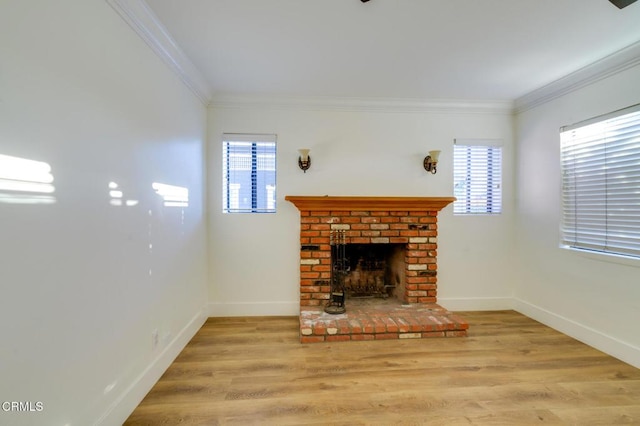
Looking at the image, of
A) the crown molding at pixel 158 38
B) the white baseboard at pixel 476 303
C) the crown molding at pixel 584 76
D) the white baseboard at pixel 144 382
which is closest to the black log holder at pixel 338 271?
the white baseboard at pixel 476 303

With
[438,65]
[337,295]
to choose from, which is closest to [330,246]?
[337,295]

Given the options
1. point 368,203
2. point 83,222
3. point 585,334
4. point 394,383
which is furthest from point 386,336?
point 83,222

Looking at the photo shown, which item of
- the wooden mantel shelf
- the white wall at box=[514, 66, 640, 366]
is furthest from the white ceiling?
the wooden mantel shelf

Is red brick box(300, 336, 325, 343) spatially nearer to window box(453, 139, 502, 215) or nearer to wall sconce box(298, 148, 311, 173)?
wall sconce box(298, 148, 311, 173)

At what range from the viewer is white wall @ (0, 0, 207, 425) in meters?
1.04

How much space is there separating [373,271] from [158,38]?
10.4 ft

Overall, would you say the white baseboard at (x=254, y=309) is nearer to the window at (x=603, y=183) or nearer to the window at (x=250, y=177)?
the window at (x=250, y=177)

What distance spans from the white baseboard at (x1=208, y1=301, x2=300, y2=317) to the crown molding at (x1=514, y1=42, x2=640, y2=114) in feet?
11.9

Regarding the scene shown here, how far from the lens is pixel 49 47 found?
1.17 m

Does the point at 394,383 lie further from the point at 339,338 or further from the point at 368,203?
the point at 368,203

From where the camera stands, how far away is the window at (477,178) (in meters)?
3.54

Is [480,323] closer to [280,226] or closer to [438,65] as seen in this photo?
[280,226]

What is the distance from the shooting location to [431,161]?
3385mm

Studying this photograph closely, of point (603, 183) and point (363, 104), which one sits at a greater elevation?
point (363, 104)
